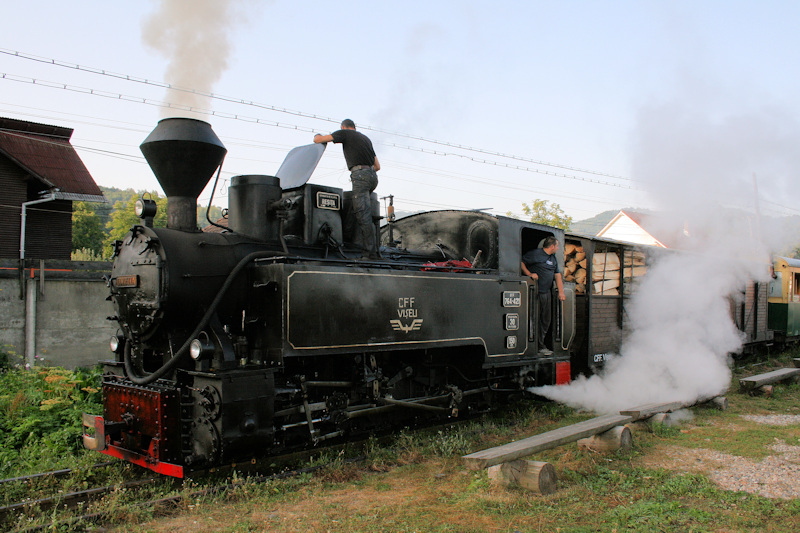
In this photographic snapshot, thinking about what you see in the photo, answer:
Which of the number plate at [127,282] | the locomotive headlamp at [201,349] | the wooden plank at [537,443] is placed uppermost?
the number plate at [127,282]

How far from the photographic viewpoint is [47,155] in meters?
18.3

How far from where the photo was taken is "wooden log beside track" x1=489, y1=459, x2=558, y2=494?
458 cm

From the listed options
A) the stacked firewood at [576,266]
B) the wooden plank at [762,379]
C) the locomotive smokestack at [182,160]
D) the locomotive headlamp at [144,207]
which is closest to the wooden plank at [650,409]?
the wooden plank at [762,379]

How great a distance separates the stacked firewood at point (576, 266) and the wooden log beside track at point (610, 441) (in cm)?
390

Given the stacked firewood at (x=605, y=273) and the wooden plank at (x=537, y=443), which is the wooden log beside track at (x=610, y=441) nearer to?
the wooden plank at (x=537, y=443)

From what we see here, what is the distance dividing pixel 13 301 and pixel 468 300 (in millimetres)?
9995

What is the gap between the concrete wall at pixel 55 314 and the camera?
12.1 metres

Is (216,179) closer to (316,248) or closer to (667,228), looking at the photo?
(316,248)

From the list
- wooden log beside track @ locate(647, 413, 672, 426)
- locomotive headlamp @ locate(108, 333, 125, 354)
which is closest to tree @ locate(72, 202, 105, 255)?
locomotive headlamp @ locate(108, 333, 125, 354)

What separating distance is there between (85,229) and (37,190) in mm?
34274

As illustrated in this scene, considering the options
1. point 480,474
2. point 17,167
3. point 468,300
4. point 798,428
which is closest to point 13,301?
point 17,167

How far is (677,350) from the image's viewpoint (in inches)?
365

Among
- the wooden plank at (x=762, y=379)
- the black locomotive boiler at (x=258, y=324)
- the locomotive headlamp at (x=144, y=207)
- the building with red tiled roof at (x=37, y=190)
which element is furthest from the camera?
the building with red tiled roof at (x=37, y=190)

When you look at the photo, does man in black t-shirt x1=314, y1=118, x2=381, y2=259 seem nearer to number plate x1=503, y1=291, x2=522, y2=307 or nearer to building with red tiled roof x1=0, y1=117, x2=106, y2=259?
number plate x1=503, y1=291, x2=522, y2=307
